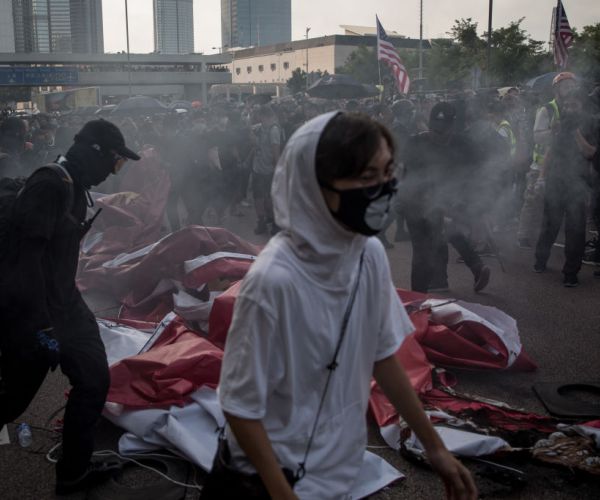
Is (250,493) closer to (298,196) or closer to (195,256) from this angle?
(298,196)

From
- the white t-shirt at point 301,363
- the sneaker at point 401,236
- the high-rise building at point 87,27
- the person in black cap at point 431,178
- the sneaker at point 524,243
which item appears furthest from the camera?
the high-rise building at point 87,27

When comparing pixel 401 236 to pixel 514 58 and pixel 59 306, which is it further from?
pixel 514 58

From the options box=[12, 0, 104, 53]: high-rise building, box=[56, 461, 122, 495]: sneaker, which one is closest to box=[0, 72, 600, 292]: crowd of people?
box=[56, 461, 122, 495]: sneaker

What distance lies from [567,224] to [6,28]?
91486 mm

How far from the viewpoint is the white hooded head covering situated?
60.3 inches

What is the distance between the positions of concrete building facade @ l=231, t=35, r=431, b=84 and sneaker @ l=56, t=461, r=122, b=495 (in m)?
78.9

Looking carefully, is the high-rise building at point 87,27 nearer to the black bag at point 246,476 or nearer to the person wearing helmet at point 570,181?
the person wearing helmet at point 570,181

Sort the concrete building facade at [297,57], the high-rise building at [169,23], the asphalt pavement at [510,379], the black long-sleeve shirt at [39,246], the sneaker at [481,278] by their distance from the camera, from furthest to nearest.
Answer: the high-rise building at [169,23] → the concrete building facade at [297,57] → the sneaker at [481,278] → the asphalt pavement at [510,379] → the black long-sleeve shirt at [39,246]

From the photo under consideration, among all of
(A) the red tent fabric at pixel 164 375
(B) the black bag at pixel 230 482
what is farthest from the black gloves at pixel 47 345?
(B) the black bag at pixel 230 482

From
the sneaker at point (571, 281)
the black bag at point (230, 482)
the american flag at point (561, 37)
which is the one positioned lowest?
the sneaker at point (571, 281)

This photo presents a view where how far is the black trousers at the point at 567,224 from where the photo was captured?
22.7 ft

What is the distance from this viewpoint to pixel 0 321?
3.14m

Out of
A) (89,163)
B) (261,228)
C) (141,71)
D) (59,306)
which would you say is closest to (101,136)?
(89,163)

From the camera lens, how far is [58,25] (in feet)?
316
